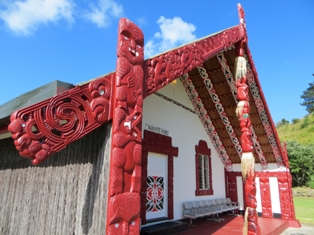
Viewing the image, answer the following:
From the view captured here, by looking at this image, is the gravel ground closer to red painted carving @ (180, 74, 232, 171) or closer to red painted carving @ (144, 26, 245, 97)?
red painted carving @ (180, 74, 232, 171)

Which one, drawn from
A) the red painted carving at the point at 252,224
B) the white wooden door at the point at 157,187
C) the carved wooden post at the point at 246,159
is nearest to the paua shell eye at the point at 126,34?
the carved wooden post at the point at 246,159

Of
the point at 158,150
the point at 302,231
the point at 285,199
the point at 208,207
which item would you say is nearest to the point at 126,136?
the point at 158,150

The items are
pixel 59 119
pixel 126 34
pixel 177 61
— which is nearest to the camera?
pixel 59 119

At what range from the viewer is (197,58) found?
3930 mm

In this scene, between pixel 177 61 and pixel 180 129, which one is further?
pixel 180 129

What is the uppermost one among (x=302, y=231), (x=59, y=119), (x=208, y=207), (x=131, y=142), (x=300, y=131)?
(x=300, y=131)

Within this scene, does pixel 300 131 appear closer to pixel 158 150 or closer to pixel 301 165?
pixel 301 165

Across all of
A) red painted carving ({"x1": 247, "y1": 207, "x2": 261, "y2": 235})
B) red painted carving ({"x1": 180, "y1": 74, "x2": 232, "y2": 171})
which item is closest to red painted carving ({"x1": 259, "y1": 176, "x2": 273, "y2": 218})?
red painted carving ({"x1": 180, "y1": 74, "x2": 232, "y2": 171})

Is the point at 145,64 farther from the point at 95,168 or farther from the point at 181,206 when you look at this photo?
the point at 181,206

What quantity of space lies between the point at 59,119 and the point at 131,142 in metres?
0.76

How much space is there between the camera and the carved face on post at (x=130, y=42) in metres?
2.70

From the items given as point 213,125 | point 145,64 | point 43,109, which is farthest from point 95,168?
point 213,125

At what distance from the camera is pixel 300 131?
44.9 metres

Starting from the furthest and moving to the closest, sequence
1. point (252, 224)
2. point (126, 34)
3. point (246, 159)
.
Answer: point (246, 159) < point (252, 224) < point (126, 34)
